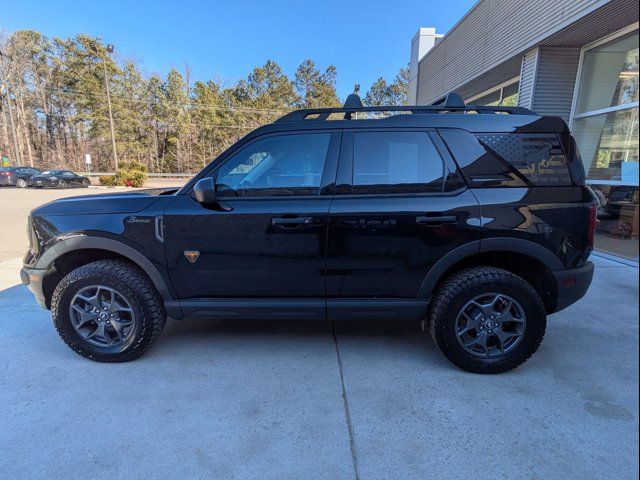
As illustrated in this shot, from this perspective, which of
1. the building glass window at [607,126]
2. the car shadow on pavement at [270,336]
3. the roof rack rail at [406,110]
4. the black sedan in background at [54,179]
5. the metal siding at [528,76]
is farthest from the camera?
the black sedan in background at [54,179]

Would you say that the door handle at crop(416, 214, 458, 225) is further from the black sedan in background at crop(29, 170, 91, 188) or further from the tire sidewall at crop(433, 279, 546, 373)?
the black sedan in background at crop(29, 170, 91, 188)

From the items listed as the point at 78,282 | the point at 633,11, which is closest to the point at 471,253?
the point at 78,282

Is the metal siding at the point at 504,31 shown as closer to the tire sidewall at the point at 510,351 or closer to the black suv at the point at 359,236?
the black suv at the point at 359,236

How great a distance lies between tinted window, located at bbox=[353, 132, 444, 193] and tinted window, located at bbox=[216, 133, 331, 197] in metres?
0.28

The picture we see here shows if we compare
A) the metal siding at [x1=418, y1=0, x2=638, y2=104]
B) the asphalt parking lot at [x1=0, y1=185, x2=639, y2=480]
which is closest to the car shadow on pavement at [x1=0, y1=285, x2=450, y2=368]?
the asphalt parking lot at [x1=0, y1=185, x2=639, y2=480]

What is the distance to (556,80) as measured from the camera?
7652 mm

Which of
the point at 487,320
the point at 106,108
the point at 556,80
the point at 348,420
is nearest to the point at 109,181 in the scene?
the point at 106,108

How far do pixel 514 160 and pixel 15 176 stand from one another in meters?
29.0

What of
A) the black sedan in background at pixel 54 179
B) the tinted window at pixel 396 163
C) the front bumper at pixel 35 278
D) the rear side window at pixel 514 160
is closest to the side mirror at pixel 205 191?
the tinted window at pixel 396 163

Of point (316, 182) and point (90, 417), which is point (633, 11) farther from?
point (90, 417)

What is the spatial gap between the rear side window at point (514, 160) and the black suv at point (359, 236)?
0.01 meters

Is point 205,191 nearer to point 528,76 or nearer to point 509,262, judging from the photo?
point 509,262

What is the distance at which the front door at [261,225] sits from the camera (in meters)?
2.67

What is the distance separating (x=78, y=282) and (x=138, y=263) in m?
0.49
